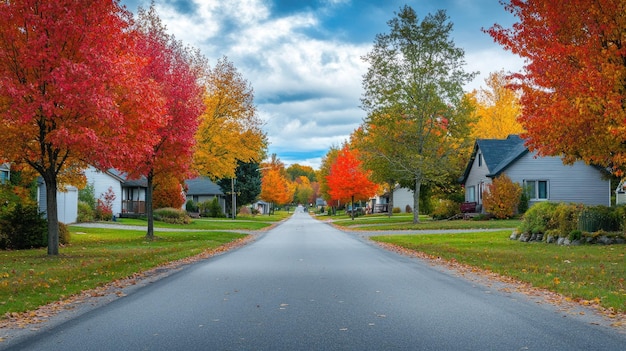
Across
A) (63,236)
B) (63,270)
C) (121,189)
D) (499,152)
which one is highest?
(499,152)

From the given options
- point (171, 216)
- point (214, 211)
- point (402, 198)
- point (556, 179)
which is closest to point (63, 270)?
point (171, 216)

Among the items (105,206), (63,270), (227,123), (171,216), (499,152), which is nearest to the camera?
(63,270)

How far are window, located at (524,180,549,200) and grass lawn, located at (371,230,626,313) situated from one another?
20.4 metres

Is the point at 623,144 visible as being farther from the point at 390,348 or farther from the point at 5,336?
the point at 5,336

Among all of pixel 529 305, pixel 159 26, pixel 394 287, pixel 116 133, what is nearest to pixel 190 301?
pixel 394 287

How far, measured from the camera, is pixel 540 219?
21.5m

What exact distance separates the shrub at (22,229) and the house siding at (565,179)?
3157cm

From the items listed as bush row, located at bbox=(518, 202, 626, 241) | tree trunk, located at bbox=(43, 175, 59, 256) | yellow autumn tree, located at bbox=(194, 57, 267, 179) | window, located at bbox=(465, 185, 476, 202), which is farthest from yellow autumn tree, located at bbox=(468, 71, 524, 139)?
tree trunk, located at bbox=(43, 175, 59, 256)

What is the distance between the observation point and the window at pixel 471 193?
153ft

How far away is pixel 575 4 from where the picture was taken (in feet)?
46.4

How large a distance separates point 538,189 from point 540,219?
20.8m

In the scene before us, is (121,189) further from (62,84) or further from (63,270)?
(63,270)

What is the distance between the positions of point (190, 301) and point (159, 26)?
22480mm

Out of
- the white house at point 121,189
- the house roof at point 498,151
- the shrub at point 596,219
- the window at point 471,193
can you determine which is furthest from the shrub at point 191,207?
the shrub at point 596,219
